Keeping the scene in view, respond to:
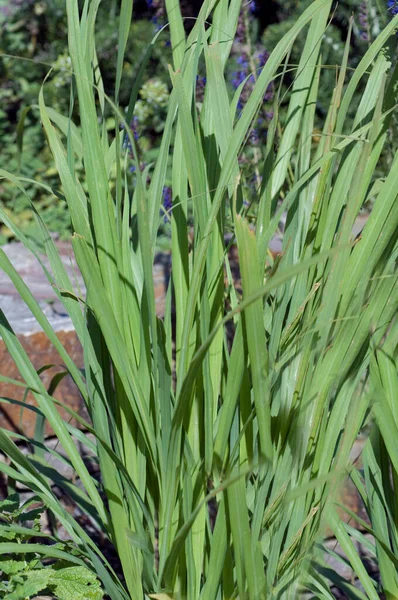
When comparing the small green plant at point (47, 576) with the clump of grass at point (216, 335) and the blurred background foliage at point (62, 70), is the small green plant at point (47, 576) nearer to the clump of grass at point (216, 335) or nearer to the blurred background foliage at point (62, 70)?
the clump of grass at point (216, 335)

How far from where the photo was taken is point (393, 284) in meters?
1.09

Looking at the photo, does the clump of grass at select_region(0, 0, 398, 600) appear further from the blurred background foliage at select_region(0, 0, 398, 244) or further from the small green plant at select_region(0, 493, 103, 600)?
the blurred background foliage at select_region(0, 0, 398, 244)

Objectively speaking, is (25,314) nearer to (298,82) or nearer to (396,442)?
(298,82)

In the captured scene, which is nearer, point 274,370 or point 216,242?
point 274,370

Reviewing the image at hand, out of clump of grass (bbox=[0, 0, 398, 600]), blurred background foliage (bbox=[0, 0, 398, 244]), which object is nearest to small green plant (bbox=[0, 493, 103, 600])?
clump of grass (bbox=[0, 0, 398, 600])

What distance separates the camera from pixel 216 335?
1174 mm

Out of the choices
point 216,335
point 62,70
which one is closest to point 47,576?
point 216,335

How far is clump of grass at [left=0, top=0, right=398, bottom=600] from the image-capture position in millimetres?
1027

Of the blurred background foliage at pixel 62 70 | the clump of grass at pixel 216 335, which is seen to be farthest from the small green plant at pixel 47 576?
the blurred background foliage at pixel 62 70

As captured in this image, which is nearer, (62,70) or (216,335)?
(216,335)

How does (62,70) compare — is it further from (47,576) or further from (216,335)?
(47,576)

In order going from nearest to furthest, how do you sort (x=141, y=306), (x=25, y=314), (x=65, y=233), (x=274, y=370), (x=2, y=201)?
1. (x=274, y=370)
2. (x=141, y=306)
3. (x=25, y=314)
4. (x=65, y=233)
5. (x=2, y=201)

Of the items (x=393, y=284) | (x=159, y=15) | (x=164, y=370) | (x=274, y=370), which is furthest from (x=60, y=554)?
(x=159, y=15)

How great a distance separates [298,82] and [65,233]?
2582 mm
